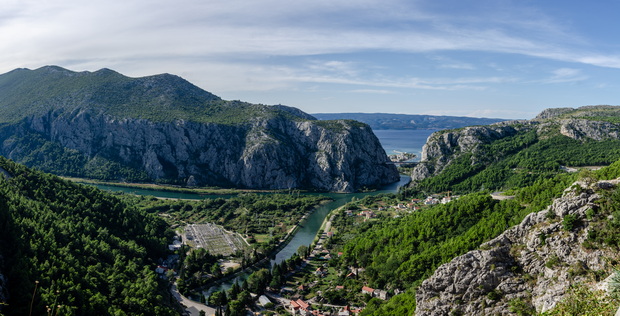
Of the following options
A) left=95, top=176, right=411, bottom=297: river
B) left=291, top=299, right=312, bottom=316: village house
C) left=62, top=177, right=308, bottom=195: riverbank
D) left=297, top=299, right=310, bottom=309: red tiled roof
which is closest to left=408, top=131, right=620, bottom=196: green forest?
left=95, top=176, right=411, bottom=297: river

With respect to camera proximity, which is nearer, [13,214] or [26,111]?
[13,214]

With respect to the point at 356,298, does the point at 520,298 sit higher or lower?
higher

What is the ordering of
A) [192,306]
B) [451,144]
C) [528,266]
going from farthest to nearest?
[451,144] → [192,306] → [528,266]

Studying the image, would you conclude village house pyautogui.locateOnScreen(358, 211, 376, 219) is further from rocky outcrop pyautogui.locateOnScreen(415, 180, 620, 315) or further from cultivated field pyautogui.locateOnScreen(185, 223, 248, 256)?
rocky outcrop pyautogui.locateOnScreen(415, 180, 620, 315)

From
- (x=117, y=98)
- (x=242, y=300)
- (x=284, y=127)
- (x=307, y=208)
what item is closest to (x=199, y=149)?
(x=284, y=127)

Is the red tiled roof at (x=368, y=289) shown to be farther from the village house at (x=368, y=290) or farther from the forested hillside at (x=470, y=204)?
the forested hillside at (x=470, y=204)

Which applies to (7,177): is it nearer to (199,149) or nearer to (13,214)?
(13,214)

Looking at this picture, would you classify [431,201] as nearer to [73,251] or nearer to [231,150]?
[73,251]

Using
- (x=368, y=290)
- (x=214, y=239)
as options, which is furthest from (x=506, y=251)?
(x=214, y=239)
